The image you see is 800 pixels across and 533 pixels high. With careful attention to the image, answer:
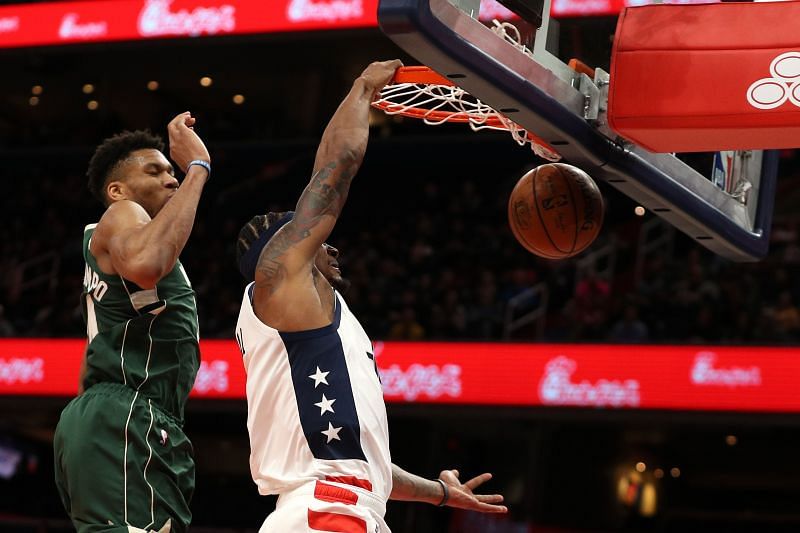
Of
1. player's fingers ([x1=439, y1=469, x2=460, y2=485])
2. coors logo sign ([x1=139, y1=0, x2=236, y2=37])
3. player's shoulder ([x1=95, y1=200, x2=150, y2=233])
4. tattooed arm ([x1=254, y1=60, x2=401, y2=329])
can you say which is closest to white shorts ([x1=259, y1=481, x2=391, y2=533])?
tattooed arm ([x1=254, y1=60, x2=401, y2=329])

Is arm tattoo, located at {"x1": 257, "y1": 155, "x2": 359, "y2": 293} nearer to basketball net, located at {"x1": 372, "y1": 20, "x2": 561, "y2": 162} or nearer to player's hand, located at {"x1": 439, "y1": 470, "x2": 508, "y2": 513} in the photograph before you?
basketball net, located at {"x1": 372, "y1": 20, "x2": 561, "y2": 162}

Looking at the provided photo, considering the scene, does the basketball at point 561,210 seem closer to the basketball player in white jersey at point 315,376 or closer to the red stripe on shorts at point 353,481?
the basketball player in white jersey at point 315,376

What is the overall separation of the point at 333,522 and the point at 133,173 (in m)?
1.25

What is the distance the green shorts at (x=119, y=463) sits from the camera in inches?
125

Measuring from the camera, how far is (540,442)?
1188 cm

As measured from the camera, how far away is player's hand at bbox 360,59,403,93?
3.05 meters

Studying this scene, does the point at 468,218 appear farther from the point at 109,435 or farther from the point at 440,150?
the point at 109,435

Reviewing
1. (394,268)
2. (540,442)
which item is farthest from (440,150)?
(540,442)

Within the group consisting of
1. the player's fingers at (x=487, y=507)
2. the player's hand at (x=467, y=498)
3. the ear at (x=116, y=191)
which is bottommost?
the player's fingers at (x=487, y=507)

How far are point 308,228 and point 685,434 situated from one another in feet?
35.3

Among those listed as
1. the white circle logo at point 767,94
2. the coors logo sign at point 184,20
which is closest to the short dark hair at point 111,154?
the white circle logo at point 767,94

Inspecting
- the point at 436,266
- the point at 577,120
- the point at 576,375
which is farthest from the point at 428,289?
the point at 577,120

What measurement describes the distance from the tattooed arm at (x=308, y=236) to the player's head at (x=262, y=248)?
0.41 ft

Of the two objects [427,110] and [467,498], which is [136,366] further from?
[427,110]
